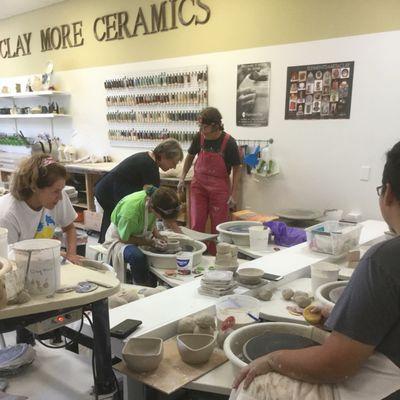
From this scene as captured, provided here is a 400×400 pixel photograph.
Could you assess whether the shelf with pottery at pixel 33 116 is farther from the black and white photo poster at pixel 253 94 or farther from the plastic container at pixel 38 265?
the plastic container at pixel 38 265

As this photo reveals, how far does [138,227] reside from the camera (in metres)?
2.76

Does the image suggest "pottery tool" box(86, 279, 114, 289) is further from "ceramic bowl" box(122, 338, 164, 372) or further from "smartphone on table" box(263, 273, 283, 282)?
"smartphone on table" box(263, 273, 283, 282)

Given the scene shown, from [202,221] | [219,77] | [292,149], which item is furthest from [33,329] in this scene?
[219,77]

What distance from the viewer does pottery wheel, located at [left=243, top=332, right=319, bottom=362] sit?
1.35 metres

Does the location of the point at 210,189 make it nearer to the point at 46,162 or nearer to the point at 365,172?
the point at 365,172

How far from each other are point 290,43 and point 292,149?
99cm

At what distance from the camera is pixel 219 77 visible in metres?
4.50

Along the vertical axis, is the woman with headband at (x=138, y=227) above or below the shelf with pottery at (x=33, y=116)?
below

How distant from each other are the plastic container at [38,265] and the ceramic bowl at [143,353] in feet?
1.26

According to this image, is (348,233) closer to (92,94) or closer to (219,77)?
(219,77)

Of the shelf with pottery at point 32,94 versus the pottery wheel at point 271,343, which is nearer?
the pottery wheel at point 271,343

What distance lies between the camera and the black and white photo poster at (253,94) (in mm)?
4160

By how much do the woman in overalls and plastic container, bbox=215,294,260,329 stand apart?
2008mm

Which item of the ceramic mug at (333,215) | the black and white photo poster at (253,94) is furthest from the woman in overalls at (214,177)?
the ceramic mug at (333,215)
